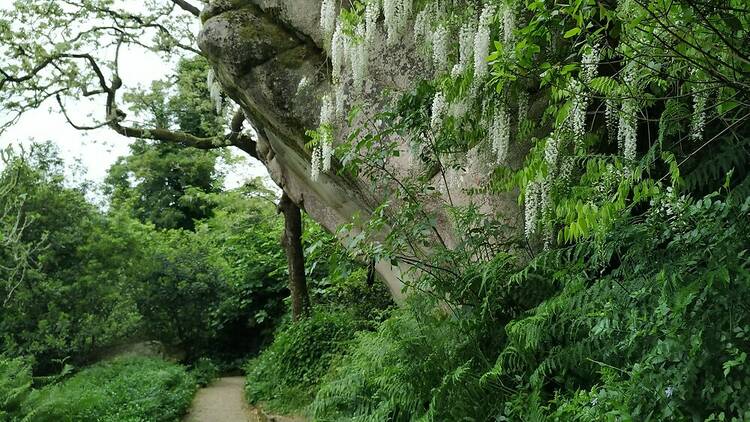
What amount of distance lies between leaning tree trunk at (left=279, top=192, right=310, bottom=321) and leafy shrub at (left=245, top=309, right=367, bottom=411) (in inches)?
46.3

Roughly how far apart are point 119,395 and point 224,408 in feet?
6.37

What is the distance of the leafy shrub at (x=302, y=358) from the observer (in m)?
10.2

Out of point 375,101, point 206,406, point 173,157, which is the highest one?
point 173,157

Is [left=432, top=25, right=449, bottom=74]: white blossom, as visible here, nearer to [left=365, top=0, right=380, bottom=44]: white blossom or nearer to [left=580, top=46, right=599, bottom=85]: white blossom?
[left=365, top=0, right=380, bottom=44]: white blossom

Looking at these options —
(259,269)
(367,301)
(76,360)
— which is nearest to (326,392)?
(367,301)

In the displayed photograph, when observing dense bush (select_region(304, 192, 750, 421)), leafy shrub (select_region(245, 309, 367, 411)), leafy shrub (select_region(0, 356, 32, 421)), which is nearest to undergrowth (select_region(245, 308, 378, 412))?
leafy shrub (select_region(245, 309, 367, 411))

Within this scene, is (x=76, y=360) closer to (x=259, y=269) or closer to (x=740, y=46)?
(x=259, y=269)

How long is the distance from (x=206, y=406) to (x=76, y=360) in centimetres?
400

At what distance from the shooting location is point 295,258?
13.2 m

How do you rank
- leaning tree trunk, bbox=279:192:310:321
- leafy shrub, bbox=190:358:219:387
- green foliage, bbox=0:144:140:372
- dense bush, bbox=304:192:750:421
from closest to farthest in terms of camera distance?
dense bush, bbox=304:192:750:421 < leaning tree trunk, bbox=279:192:310:321 < green foliage, bbox=0:144:140:372 < leafy shrub, bbox=190:358:219:387

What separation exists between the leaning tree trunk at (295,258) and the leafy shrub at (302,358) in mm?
1177

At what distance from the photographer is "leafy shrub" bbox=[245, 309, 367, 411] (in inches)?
403

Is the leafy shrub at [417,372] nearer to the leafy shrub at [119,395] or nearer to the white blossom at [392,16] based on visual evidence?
the white blossom at [392,16]

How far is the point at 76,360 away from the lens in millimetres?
14234
